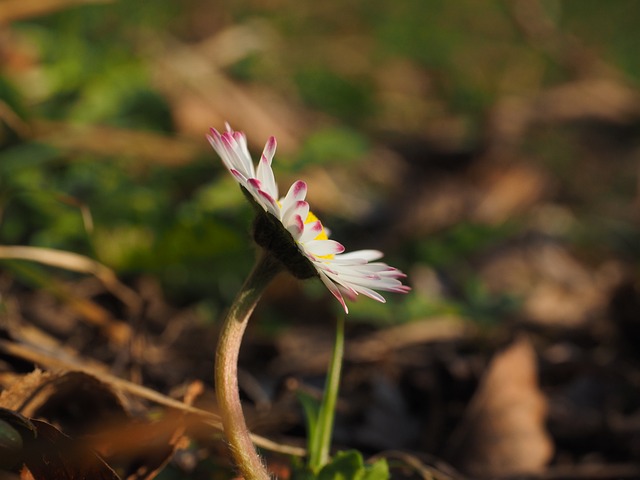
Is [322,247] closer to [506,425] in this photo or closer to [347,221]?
[506,425]

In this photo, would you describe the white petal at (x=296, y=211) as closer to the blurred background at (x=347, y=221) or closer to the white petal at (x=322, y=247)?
the white petal at (x=322, y=247)

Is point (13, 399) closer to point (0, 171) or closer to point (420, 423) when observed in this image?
point (420, 423)

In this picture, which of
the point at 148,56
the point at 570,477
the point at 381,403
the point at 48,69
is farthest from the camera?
the point at 148,56

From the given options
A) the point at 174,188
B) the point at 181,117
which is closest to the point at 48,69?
the point at 181,117

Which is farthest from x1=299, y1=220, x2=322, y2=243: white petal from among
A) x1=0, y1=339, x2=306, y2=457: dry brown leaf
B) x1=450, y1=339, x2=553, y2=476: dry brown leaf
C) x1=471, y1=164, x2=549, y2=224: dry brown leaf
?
x1=471, y1=164, x2=549, y2=224: dry brown leaf

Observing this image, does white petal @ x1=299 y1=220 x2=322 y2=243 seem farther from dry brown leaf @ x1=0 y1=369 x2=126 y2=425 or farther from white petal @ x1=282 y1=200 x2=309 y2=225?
dry brown leaf @ x1=0 y1=369 x2=126 y2=425

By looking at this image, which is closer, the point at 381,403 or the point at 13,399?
the point at 13,399

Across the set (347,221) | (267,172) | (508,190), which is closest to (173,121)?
(347,221)
